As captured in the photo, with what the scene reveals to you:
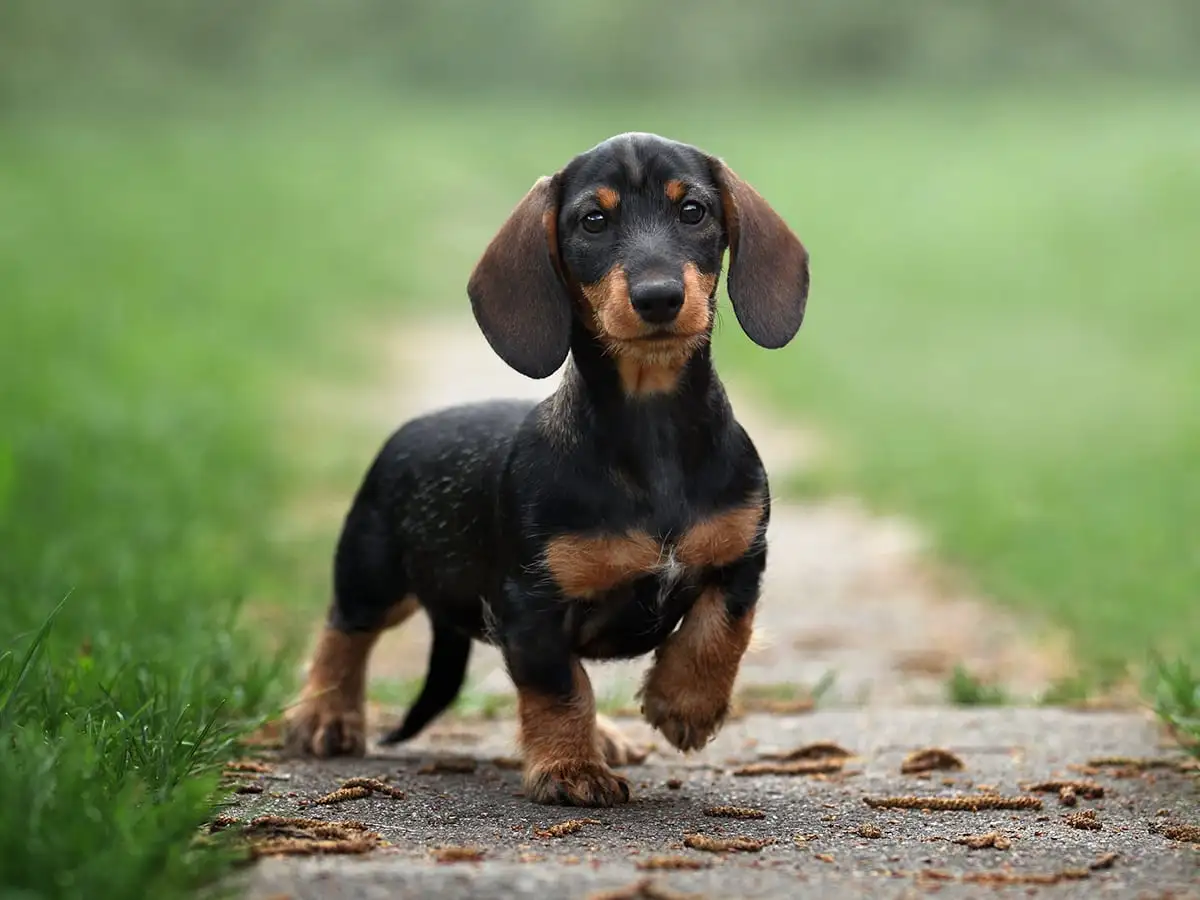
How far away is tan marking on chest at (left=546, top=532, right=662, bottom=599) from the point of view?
4.59 m

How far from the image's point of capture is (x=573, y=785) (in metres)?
4.62

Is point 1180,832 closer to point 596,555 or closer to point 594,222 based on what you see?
point 596,555

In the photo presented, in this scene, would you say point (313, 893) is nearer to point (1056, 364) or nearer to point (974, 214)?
point (1056, 364)

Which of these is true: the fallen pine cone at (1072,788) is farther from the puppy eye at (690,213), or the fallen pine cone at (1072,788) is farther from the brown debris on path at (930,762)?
the puppy eye at (690,213)

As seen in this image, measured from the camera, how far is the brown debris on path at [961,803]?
15.0 ft

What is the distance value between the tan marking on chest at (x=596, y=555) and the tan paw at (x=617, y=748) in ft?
3.35

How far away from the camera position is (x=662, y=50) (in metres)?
55.8

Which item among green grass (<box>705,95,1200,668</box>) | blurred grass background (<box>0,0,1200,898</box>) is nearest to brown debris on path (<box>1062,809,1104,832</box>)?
blurred grass background (<box>0,0,1200,898</box>)

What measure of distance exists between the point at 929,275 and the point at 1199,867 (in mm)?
20010

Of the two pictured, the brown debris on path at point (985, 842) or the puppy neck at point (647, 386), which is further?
the puppy neck at point (647, 386)

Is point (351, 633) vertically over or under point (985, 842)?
over

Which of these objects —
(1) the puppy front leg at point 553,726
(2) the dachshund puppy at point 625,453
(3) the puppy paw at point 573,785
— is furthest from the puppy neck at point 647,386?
(3) the puppy paw at point 573,785

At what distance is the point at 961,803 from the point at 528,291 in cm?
177

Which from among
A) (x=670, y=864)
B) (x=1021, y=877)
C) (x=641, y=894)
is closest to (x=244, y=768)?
(x=670, y=864)
